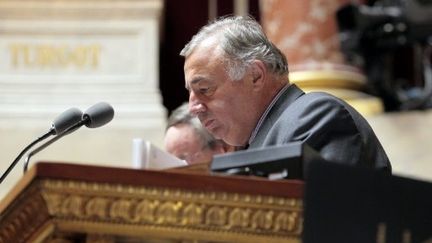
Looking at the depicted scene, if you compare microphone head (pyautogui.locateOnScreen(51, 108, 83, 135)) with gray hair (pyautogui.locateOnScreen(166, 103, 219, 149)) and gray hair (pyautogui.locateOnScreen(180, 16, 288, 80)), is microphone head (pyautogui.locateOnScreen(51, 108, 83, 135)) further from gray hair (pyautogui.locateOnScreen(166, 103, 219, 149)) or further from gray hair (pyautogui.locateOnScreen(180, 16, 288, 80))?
gray hair (pyautogui.locateOnScreen(166, 103, 219, 149))

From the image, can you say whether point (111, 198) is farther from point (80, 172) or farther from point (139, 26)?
point (139, 26)

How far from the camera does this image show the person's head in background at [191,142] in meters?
4.55

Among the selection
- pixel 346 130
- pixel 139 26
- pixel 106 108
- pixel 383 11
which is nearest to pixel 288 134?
pixel 346 130

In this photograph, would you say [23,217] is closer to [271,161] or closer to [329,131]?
[271,161]

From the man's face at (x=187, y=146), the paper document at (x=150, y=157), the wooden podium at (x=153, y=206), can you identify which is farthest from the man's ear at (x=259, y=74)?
the man's face at (x=187, y=146)

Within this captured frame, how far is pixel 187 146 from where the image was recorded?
A: 4586 millimetres

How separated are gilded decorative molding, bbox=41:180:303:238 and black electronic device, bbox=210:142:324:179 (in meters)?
0.08

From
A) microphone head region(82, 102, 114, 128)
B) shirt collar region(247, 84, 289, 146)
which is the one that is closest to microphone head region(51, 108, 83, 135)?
microphone head region(82, 102, 114, 128)

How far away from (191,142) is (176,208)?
7.98 feet

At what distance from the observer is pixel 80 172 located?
6.98 ft

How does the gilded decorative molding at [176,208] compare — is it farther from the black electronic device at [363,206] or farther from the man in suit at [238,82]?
the man in suit at [238,82]

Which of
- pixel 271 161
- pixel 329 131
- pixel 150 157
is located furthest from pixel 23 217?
pixel 150 157

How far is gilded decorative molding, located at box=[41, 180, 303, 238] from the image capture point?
214 cm

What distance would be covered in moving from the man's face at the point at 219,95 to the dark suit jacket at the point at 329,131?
256 millimetres
